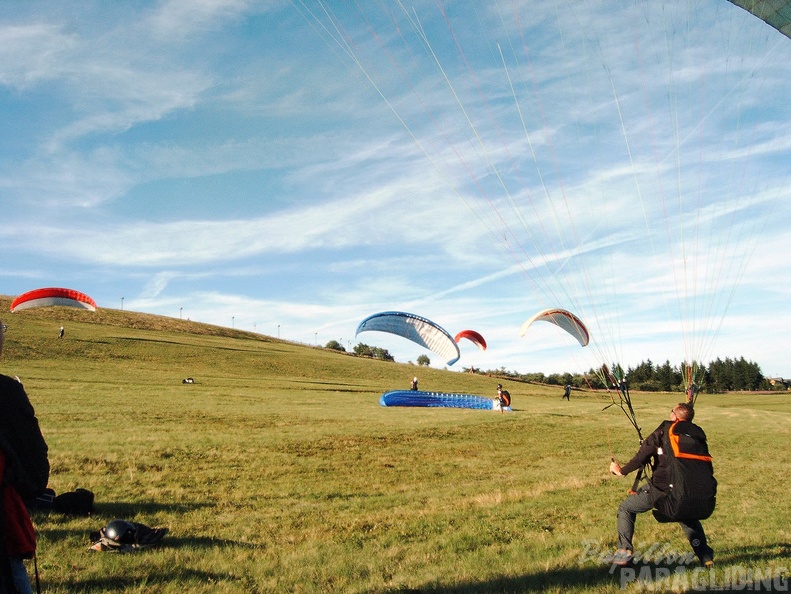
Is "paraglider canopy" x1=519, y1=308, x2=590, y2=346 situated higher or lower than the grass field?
higher

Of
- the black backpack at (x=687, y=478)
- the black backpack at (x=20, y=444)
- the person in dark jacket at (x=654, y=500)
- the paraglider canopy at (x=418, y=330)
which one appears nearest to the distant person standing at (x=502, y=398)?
the paraglider canopy at (x=418, y=330)

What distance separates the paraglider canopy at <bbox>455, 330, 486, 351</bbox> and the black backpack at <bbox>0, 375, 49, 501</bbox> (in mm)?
49779

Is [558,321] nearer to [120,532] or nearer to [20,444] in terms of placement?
[120,532]

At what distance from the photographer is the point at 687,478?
6035 mm

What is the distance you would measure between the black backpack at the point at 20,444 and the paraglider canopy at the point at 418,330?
1746 inches

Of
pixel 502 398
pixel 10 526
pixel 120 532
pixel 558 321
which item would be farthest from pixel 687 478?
pixel 502 398

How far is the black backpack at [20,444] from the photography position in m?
3.51

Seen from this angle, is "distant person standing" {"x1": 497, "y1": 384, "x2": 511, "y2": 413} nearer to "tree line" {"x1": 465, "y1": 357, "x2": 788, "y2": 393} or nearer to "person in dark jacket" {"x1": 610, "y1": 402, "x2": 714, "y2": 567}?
"person in dark jacket" {"x1": 610, "y1": 402, "x2": 714, "y2": 567}

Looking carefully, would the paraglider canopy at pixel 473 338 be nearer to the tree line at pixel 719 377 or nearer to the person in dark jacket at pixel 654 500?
the person in dark jacket at pixel 654 500

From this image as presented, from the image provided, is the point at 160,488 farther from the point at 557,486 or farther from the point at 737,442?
the point at 737,442

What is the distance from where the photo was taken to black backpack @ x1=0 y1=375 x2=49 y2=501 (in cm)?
351

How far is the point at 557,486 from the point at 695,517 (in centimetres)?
693

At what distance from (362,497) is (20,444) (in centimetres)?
828

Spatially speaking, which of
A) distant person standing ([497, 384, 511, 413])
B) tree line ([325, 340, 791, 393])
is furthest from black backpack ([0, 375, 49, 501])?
tree line ([325, 340, 791, 393])
